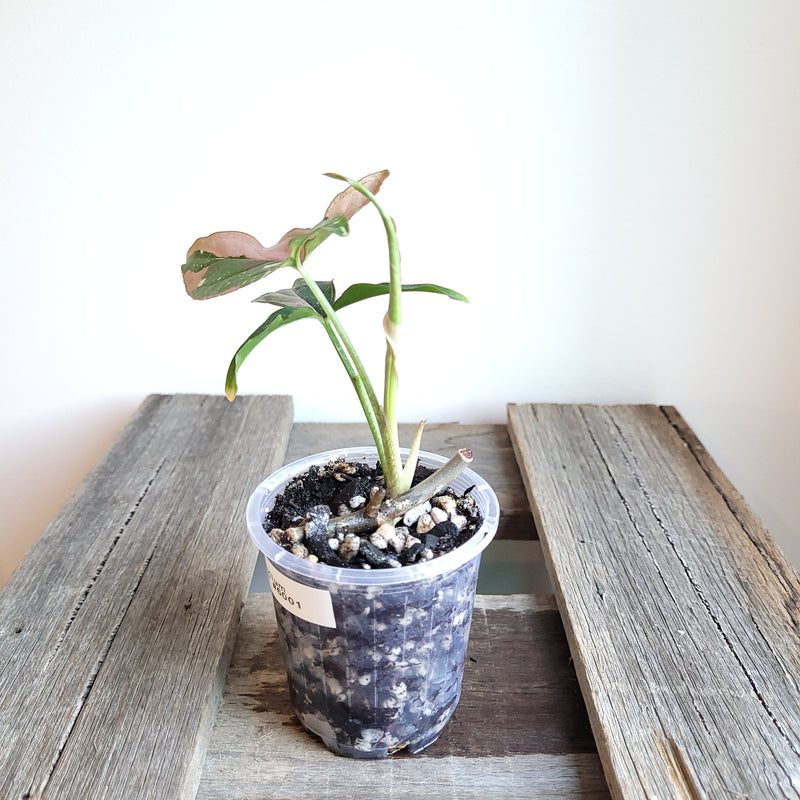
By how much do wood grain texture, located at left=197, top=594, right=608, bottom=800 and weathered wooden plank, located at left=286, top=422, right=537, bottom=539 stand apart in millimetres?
210

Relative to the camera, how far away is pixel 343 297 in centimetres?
63

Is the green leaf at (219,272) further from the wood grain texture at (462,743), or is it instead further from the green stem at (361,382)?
the wood grain texture at (462,743)

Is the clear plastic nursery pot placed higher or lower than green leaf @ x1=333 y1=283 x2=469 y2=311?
lower

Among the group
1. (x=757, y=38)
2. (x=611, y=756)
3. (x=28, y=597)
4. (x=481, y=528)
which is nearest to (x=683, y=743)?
(x=611, y=756)

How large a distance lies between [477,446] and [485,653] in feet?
1.32

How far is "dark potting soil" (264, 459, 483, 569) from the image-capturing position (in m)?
0.60

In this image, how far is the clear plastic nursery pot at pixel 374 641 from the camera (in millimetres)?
576

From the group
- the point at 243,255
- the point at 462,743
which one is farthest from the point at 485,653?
the point at 243,255

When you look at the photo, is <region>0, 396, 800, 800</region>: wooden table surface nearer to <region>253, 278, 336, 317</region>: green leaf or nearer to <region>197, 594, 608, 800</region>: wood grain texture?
<region>197, 594, 608, 800</region>: wood grain texture

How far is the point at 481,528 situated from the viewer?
626mm

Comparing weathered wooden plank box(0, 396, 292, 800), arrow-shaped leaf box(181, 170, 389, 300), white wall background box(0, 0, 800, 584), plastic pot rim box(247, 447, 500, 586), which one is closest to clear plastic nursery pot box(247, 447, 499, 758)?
plastic pot rim box(247, 447, 500, 586)

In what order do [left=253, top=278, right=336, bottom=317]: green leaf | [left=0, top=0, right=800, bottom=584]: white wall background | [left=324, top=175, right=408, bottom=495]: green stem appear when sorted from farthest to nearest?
[left=0, top=0, right=800, bottom=584]: white wall background
[left=253, top=278, right=336, bottom=317]: green leaf
[left=324, top=175, right=408, bottom=495]: green stem

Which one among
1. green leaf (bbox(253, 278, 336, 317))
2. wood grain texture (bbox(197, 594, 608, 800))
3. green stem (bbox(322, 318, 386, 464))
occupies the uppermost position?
green leaf (bbox(253, 278, 336, 317))

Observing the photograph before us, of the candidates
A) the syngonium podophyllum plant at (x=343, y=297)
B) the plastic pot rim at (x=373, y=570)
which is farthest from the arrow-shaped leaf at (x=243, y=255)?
the plastic pot rim at (x=373, y=570)
